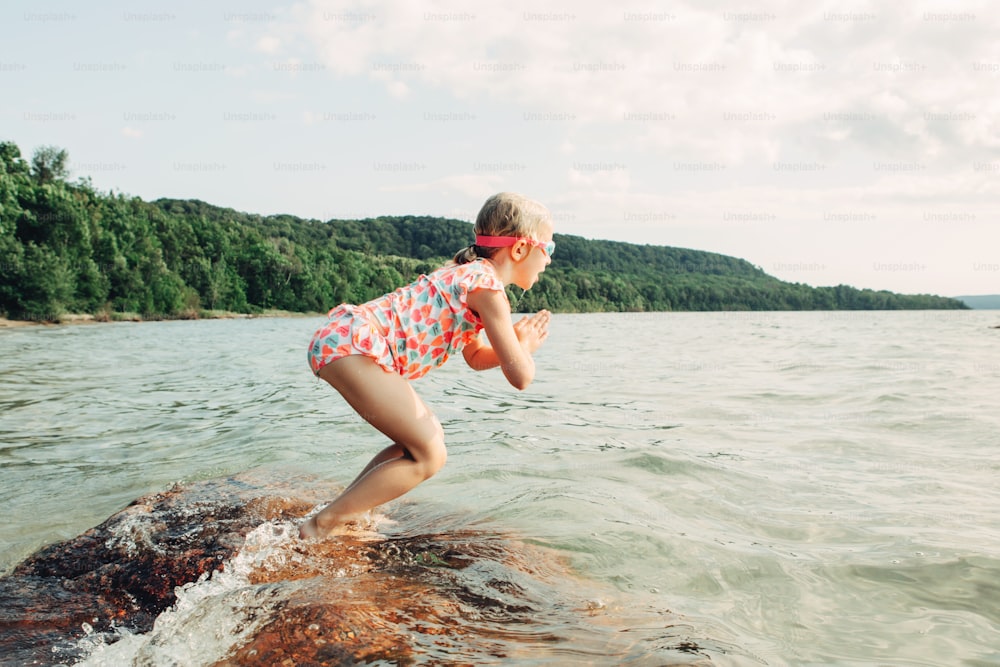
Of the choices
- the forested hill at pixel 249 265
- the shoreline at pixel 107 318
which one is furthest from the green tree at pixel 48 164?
the shoreline at pixel 107 318

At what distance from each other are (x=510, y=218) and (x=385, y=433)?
4.25 feet

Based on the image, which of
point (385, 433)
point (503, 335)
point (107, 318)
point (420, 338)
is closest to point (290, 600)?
point (385, 433)

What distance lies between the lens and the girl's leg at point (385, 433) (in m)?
3.54

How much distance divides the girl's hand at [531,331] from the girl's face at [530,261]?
213 mm

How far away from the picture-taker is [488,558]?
382cm

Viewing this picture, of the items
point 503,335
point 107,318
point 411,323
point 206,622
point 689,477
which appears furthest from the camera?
point 107,318

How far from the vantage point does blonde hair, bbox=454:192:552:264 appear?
3.69 meters

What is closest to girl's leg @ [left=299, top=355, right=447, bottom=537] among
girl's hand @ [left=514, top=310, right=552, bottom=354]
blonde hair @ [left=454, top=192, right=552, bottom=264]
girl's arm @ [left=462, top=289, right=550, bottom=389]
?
girl's arm @ [left=462, top=289, right=550, bottom=389]

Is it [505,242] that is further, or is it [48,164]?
[48,164]

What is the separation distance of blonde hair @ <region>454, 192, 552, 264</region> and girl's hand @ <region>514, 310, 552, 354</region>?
1.43 ft

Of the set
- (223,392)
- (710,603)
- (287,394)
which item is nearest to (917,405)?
(710,603)

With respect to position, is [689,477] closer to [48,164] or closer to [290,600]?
[290,600]

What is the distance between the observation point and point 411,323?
144 inches

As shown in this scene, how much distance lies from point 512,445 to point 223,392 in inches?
256
